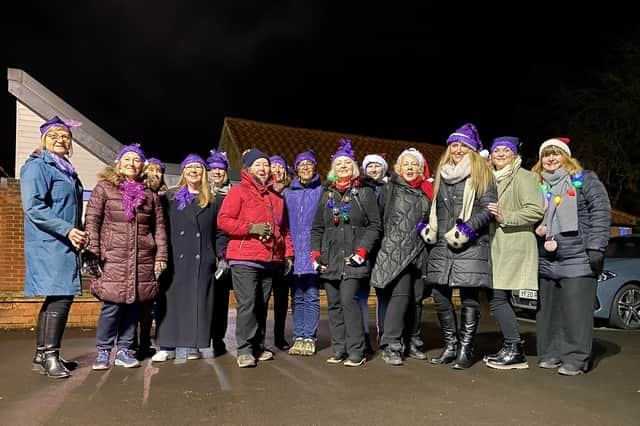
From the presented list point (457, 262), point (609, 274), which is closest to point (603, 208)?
point (457, 262)

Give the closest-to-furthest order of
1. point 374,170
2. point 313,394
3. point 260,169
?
point 313,394 → point 260,169 → point 374,170

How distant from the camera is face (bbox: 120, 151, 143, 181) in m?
5.21

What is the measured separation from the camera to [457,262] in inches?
198

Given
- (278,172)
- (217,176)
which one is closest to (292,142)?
(278,172)

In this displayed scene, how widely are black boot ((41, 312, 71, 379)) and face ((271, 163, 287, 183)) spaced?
259 cm

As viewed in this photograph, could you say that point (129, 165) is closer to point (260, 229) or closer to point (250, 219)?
point (250, 219)

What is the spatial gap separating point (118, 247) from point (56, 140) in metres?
1.09

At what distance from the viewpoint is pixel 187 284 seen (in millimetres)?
5410

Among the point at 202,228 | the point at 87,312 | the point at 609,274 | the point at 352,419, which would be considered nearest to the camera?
the point at 352,419

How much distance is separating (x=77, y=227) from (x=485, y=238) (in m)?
3.66

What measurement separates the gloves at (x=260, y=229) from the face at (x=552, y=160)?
106 inches

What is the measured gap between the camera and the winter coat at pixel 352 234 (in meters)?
5.28

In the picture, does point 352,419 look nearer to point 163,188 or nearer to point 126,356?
point 126,356

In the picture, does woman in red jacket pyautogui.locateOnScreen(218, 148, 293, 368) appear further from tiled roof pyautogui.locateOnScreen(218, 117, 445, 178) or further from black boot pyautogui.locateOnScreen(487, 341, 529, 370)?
tiled roof pyautogui.locateOnScreen(218, 117, 445, 178)
